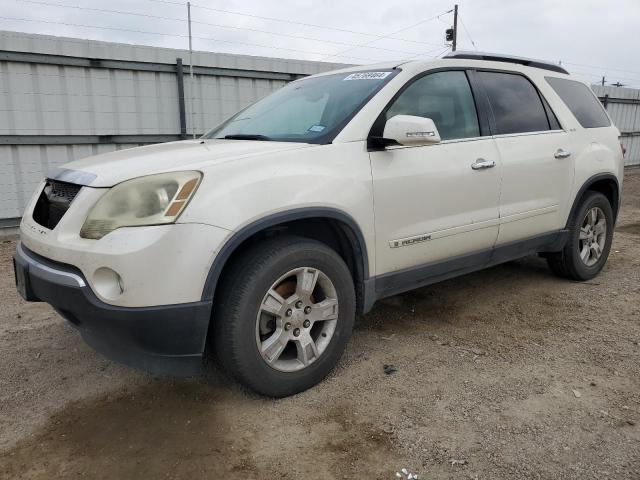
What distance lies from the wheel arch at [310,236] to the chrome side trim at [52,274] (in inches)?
22.6

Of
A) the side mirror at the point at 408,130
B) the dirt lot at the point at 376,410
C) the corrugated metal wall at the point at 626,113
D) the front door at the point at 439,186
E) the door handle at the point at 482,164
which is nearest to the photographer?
the dirt lot at the point at 376,410

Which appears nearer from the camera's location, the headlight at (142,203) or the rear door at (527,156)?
the headlight at (142,203)

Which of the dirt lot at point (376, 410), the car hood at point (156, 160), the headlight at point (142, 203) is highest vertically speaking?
the car hood at point (156, 160)

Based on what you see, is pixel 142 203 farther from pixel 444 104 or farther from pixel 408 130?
pixel 444 104

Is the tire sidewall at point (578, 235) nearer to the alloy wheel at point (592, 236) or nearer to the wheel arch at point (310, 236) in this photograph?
the alloy wheel at point (592, 236)

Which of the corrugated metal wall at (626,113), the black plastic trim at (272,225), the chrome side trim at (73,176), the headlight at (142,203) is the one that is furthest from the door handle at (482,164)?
the corrugated metal wall at (626,113)

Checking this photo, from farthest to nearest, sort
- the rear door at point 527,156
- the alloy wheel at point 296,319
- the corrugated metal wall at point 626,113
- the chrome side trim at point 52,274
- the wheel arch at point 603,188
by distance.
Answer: the corrugated metal wall at point 626,113
the wheel arch at point 603,188
the rear door at point 527,156
the alloy wheel at point 296,319
the chrome side trim at point 52,274

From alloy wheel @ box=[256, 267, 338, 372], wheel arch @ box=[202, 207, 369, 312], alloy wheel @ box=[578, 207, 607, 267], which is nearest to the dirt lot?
alloy wheel @ box=[256, 267, 338, 372]

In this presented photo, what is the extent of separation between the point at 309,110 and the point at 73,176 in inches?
59.9

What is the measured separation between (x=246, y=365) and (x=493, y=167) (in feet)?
7.14

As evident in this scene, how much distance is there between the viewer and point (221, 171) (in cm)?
249

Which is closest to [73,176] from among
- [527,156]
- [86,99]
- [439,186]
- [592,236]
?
[439,186]

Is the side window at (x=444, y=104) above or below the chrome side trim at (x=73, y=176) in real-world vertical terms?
above

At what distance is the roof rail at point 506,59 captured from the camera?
12.4 ft
